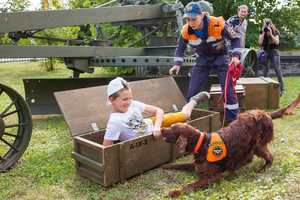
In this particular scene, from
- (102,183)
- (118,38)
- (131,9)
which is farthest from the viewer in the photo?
(118,38)

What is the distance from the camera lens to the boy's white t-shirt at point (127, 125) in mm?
3831

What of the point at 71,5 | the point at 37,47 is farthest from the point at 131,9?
the point at 71,5

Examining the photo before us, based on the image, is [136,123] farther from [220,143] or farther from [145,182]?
[220,143]

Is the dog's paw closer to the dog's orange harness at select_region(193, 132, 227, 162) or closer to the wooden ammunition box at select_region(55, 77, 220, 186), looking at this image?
the dog's orange harness at select_region(193, 132, 227, 162)

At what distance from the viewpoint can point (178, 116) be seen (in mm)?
4375

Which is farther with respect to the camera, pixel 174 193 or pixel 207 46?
pixel 207 46

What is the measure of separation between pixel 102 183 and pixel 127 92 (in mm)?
899

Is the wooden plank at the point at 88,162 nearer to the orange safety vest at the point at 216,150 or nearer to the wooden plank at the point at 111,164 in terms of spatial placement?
the wooden plank at the point at 111,164

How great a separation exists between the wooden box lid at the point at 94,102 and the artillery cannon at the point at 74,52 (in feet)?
1.45

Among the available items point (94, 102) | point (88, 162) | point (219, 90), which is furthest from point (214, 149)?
point (219, 90)

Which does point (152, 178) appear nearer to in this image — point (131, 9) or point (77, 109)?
point (77, 109)

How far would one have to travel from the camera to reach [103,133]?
4246 millimetres

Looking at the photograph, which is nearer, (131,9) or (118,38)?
(131,9)

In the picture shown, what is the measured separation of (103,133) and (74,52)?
90.0 inches
